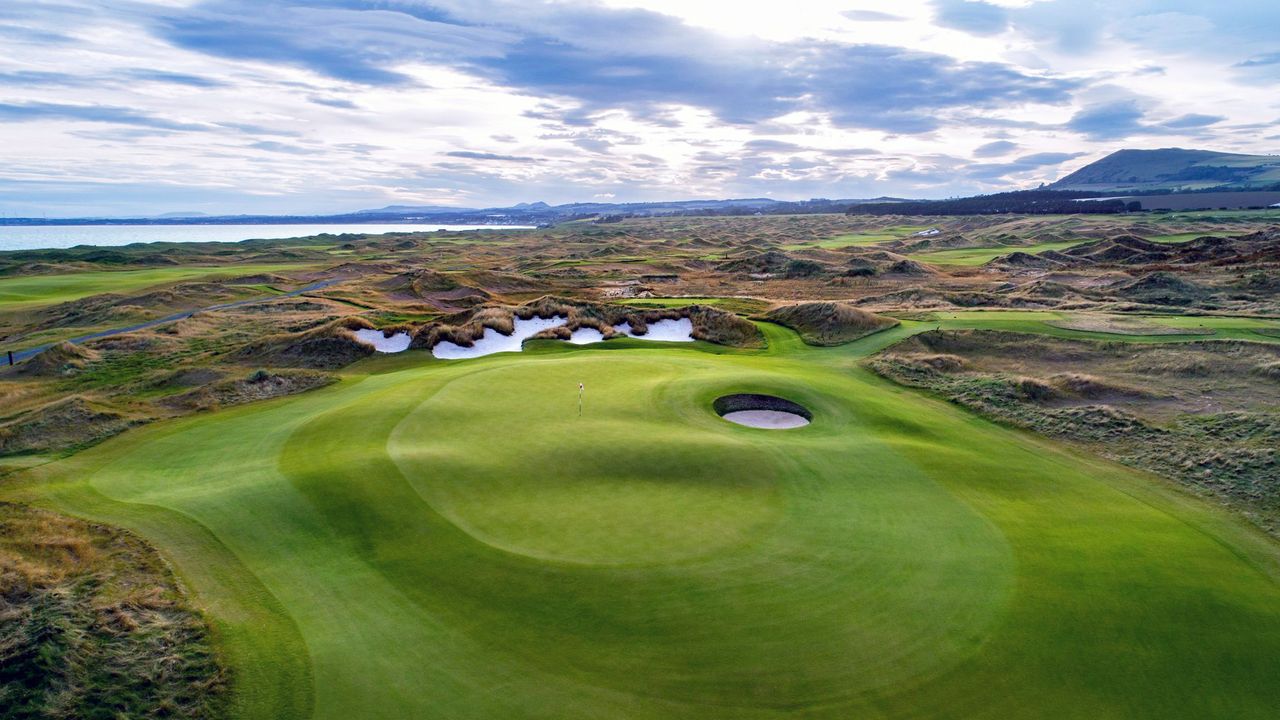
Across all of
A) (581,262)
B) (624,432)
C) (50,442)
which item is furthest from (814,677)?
(581,262)

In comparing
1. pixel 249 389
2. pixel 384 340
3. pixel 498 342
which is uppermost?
pixel 384 340

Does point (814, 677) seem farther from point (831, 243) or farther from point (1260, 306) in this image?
point (831, 243)

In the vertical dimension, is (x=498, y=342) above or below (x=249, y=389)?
above

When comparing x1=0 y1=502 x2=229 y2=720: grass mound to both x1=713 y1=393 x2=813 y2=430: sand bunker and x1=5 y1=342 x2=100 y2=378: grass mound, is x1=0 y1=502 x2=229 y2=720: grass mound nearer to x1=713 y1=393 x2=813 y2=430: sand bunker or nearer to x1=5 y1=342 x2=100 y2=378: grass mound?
x1=713 y1=393 x2=813 y2=430: sand bunker

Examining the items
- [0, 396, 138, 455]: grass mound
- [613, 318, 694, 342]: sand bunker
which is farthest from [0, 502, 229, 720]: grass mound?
[613, 318, 694, 342]: sand bunker

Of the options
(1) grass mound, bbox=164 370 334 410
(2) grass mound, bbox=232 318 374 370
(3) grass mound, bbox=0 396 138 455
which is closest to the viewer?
(3) grass mound, bbox=0 396 138 455

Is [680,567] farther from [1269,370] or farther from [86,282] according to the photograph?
[86,282]

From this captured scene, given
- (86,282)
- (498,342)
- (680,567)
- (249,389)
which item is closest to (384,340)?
(498,342)
